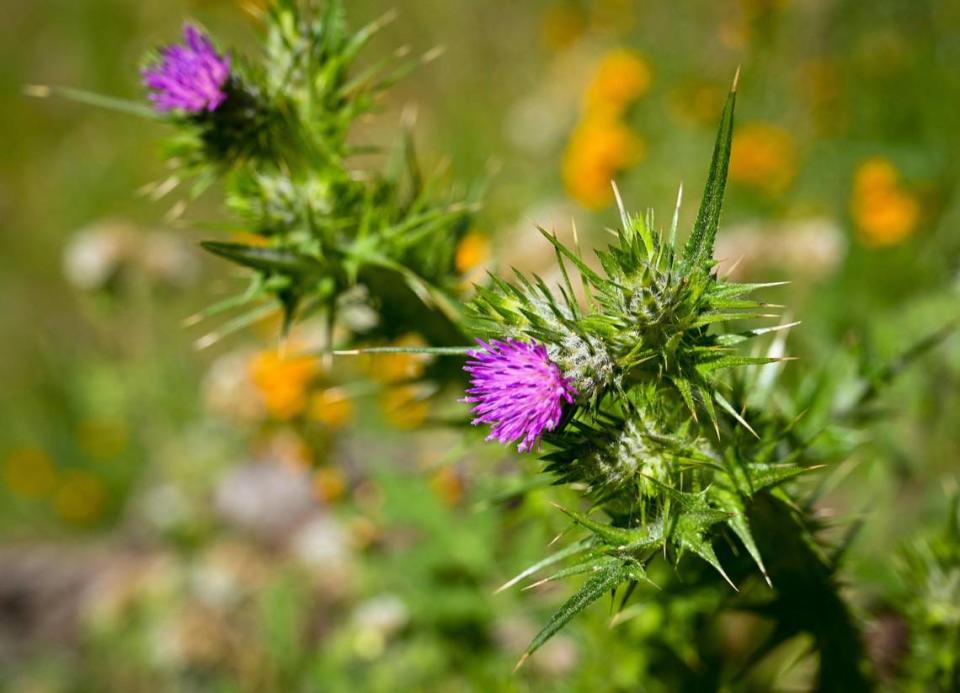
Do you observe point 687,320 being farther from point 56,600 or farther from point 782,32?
point 56,600

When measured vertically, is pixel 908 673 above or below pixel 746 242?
Result: below

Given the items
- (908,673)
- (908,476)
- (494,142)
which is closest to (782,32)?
(494,142)

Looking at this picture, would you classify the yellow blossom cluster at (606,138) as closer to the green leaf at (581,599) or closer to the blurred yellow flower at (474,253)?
the blurred yellow flower at (474,253)

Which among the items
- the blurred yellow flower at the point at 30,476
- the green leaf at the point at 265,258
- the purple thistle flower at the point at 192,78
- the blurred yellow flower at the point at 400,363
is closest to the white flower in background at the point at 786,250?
the blurred yellow flower at the point at 400,363

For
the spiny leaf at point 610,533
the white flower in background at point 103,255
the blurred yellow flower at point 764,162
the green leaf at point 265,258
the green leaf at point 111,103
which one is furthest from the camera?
the blurred yellow flower at point 764,162

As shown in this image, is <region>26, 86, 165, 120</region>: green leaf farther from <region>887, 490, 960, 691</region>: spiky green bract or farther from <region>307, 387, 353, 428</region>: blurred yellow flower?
<region>887, 490, 960, 691</region>: spiky green bract

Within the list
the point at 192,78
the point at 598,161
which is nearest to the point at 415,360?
the point at 192,78

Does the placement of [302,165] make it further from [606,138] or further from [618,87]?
[618,87]
